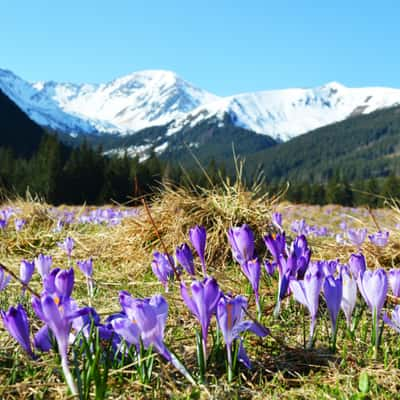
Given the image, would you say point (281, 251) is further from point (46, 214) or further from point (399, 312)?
point (46, 214)

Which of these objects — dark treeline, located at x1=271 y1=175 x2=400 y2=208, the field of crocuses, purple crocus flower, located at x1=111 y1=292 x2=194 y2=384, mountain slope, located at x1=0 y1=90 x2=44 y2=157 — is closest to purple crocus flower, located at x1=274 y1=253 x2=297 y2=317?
the field of crocuses

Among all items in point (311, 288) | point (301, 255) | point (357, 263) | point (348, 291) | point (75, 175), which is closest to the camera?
point (311, 288)

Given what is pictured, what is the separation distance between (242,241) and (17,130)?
13726cm

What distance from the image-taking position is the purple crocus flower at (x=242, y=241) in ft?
6.81

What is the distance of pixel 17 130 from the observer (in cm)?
12862

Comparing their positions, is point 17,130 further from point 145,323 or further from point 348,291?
point 145,323

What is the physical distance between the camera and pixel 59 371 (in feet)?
4.43

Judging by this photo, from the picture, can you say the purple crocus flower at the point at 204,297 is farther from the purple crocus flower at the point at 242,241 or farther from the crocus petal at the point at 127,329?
the purple crocus flower at the point at 242,241

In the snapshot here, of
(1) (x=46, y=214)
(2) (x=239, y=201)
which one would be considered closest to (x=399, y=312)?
(2) (x=239, y=201)

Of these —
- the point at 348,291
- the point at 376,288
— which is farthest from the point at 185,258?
the point at 376,288

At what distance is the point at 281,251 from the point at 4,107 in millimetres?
145548

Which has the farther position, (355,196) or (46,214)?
(355,196)

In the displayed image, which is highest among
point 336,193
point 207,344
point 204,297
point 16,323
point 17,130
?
point 17,130

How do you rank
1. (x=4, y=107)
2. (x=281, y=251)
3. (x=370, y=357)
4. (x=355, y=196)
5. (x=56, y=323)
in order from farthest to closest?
(x=4, y=107)
(x=355, y=196)
(x=281, y=251)
(x=370, y=357)
(x=56, y=323)
